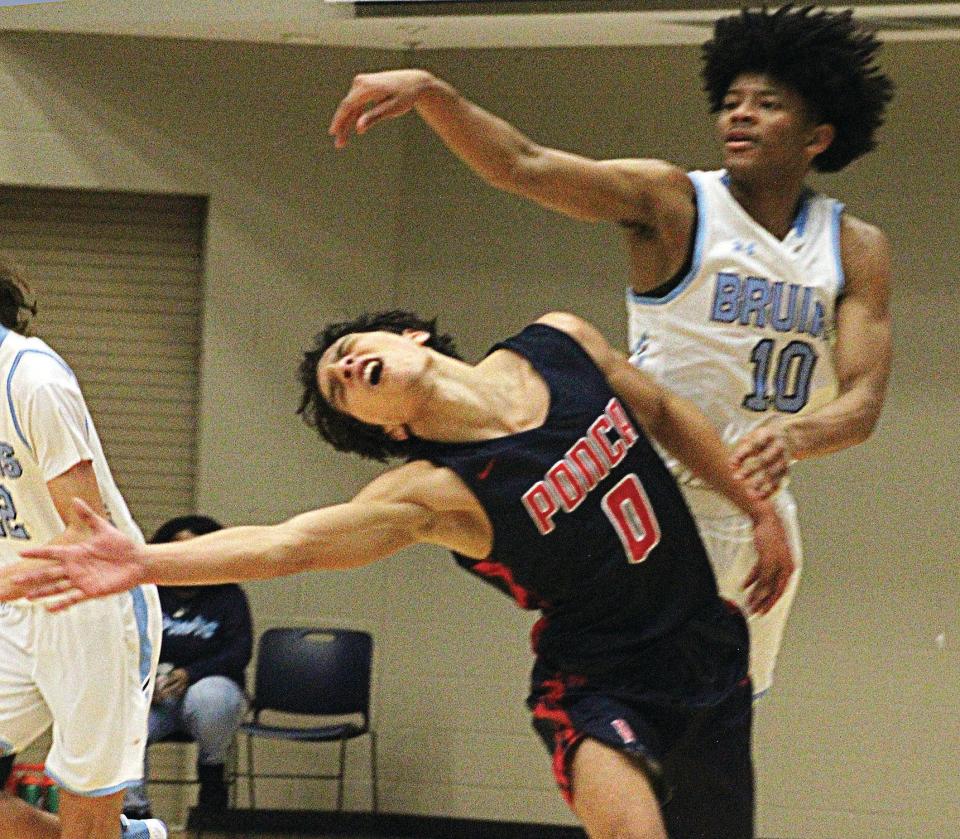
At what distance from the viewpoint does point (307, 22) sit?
710cm

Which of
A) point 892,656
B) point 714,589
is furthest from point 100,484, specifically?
point 892,656

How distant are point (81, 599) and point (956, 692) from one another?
5.39 meters

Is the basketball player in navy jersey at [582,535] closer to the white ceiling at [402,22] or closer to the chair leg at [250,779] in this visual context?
the white ceiling at [402,22]

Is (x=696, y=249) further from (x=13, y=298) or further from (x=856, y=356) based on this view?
(x=13, y=298)

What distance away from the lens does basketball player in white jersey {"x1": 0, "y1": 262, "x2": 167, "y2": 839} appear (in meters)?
4.32

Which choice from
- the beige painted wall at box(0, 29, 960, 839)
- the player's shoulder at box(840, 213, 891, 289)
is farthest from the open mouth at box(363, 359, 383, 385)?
the beige painted wall at box(0, 29, 960, 839)

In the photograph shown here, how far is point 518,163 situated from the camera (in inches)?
145

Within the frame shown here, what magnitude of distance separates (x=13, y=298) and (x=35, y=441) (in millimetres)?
503

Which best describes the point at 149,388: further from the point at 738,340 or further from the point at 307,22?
the point at 738,340

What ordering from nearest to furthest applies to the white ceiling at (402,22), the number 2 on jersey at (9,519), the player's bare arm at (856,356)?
the player's bare arm at (856,356) < the number 2 on jersey at (9,519) < the white ceiling at (402,22)

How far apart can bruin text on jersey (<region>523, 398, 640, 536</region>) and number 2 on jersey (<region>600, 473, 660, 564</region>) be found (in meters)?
0.05

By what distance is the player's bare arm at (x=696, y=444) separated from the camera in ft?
12.1

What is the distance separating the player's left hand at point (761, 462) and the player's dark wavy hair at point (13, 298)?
209 cm

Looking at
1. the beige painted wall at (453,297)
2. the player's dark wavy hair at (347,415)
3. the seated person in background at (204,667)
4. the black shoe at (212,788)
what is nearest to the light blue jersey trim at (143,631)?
the player's dark wavy hair at (347,415)
